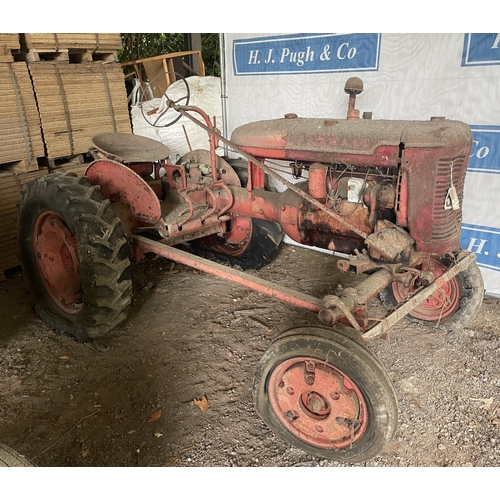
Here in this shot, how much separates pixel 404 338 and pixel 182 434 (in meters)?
1.52

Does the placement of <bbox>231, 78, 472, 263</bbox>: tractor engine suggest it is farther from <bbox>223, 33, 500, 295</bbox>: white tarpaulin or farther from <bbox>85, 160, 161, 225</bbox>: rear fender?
<bbox>223, 33, 500, 295</bbox>: white tarpaulin

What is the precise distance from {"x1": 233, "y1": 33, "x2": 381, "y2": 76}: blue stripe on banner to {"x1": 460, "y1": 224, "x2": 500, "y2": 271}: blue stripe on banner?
144 centimetres

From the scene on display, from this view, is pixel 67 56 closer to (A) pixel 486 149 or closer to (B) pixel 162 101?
(B) pixel 162 101

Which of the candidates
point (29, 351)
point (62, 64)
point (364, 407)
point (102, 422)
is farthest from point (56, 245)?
point (364, 407)

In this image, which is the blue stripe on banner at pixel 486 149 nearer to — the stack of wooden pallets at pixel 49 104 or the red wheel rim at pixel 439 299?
the red wheel rim at pixel 439 299

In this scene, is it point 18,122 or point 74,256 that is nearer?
point 74,256

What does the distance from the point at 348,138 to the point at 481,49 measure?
1.49 metres

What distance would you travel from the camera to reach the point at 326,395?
198cm

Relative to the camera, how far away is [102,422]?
231 cm

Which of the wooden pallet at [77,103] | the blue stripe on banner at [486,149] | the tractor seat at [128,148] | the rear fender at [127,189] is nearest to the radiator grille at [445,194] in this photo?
the blue stripe on banner at [486,149]

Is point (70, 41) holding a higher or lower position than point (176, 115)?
higher

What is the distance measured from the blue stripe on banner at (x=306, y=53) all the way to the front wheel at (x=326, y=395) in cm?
252

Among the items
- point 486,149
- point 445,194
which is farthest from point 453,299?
point 486,149

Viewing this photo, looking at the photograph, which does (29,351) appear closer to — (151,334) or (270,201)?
(151,334)
